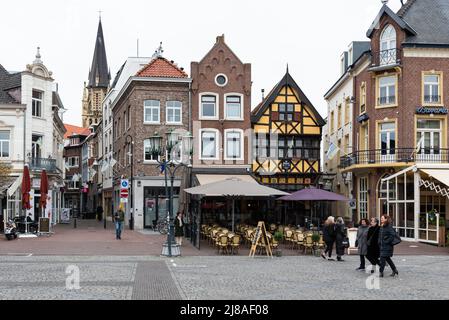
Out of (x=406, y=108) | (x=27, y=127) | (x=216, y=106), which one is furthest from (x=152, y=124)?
(x=406, y=108)

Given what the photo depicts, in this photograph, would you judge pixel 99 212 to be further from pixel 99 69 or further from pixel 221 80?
pixel 99 69

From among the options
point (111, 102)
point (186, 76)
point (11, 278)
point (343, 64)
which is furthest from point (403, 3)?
point (11, 278)

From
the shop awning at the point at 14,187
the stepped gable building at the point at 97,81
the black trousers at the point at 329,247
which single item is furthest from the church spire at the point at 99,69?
the black trousers at the point at 329,247

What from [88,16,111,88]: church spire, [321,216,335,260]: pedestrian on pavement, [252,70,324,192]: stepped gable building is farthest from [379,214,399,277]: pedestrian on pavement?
[88,16,111,88]: church spire

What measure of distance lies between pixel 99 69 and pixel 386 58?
240 ft

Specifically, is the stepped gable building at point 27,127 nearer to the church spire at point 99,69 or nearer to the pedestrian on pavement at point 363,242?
the pedestrian on pavement at point 363,242

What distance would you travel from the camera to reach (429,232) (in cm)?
2992

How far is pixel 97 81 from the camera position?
10112cm

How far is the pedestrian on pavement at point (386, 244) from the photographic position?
17.2 meters

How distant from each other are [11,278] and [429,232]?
19.7 meters

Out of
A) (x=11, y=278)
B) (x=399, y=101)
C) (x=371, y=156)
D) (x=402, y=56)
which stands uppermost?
(x=402, y=56)

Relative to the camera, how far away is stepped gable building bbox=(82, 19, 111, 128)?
98.7m

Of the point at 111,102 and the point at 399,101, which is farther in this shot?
the point at 111,102
